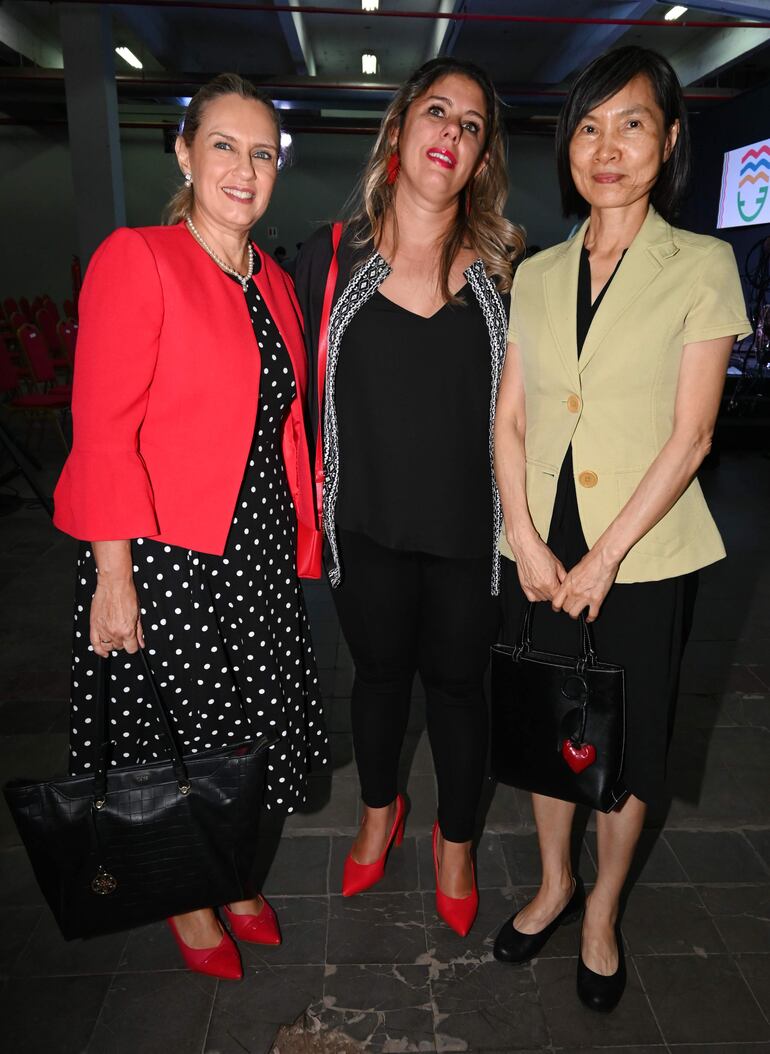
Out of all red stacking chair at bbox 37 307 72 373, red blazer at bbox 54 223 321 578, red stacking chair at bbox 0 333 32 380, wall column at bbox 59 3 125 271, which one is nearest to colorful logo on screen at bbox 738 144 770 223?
wall column at bbox 59 3 125 271

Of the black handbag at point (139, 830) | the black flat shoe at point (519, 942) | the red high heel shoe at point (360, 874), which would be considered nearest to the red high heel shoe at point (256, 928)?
the red high heel shoe at point (360, 874)

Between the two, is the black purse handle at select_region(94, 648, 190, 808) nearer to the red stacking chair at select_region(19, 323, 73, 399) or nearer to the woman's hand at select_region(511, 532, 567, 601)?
the woman's hand at select_region(511, 532, 567, 601)

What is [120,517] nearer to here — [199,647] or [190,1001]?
[199,647]

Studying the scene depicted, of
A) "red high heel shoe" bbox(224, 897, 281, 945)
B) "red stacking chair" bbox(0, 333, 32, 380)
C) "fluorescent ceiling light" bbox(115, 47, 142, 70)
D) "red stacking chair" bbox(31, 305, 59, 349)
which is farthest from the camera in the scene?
"fluorescent ceiling light" bbox(115, 47, 142, 70)

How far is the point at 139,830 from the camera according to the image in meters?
1.52

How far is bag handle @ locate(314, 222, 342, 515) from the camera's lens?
1.74m

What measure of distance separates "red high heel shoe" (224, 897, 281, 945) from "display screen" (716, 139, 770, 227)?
12.0 metres

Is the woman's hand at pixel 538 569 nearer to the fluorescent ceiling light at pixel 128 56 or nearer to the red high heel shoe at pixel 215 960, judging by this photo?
the red high heel shoe at pixel 215 960

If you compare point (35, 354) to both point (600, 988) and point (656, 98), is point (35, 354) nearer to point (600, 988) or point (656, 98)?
point (656, 98)

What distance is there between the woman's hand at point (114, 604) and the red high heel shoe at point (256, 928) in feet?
2.74

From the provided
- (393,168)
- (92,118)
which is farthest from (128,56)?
(393,168)

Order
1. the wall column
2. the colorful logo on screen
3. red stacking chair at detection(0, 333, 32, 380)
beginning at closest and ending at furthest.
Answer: red stacking chair at detection(0, 333, 32, 380)
the wall column
the colorful logo on screen

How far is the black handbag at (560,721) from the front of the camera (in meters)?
1.57

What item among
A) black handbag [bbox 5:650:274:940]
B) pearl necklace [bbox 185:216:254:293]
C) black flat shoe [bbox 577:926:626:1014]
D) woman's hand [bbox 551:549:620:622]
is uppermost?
pearl necklace [bbox 185:216:254:293]
